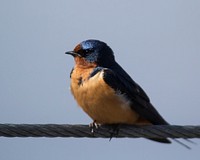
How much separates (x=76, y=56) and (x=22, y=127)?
166 cm

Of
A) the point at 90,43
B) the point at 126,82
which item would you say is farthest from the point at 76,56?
the point at 126,82

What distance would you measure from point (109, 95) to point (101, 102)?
9cm

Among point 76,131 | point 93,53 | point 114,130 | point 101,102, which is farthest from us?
point 93,53

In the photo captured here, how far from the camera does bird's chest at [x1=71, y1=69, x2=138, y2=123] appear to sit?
17.7ft

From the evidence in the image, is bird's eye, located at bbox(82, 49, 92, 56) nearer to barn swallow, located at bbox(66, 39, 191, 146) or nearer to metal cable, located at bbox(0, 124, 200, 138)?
barn swallow, located at bbox(66, 39, 191, 146)

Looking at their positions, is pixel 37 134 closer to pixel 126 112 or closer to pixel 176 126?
pixel 176 126

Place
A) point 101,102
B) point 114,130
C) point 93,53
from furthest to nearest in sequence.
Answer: point 93,53
point 101,102
point 114,130

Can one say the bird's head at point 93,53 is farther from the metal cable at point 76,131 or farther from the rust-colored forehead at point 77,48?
the metal cable at point 76,131

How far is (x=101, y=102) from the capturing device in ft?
17.7

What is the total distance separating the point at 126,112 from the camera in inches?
217

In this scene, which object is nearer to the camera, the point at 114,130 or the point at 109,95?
the point at 114,130

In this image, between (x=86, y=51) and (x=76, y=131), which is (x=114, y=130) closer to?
(x=76, y=131)

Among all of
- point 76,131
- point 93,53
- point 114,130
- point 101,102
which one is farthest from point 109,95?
point 76,131

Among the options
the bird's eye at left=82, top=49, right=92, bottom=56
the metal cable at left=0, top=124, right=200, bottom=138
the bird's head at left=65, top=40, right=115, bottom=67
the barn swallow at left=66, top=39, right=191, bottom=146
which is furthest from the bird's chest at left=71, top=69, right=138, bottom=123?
the metal cable at left=0, top=124, right=200, bottom=138
